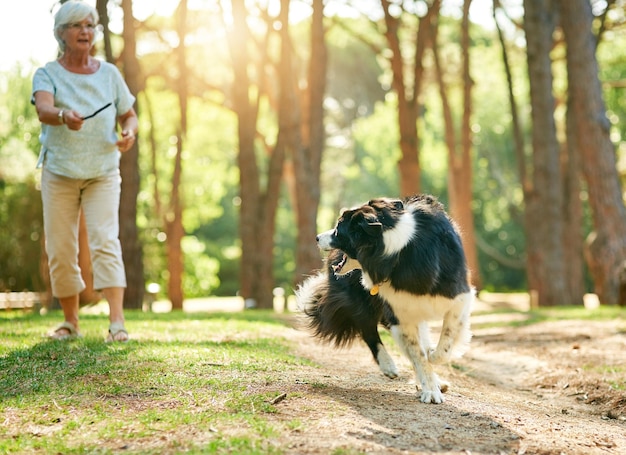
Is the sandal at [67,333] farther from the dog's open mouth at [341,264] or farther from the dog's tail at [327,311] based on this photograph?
the dog's open mouth at [341,264]

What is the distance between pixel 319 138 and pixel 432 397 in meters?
13.1

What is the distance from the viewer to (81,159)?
733cm

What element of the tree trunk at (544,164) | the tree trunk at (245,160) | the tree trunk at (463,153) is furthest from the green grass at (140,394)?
the tree trunk at (463,153)

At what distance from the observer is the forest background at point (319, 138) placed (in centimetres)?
1759

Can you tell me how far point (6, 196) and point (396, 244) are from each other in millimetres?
26414

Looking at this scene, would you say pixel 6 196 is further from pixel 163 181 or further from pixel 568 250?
pixel 568 250

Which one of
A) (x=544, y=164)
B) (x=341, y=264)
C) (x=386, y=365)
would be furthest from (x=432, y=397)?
(x=544, y=164)

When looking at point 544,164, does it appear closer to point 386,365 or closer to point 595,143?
point 595,143

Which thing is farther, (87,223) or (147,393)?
(87,223)

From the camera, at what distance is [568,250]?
71.1ft

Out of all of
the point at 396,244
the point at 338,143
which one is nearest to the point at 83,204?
the point at 396,244

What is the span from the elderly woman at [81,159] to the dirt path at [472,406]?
2.08 m

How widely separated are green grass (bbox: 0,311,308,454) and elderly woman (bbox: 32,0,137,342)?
2.26 ft

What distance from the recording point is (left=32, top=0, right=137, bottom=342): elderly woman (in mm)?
7316
